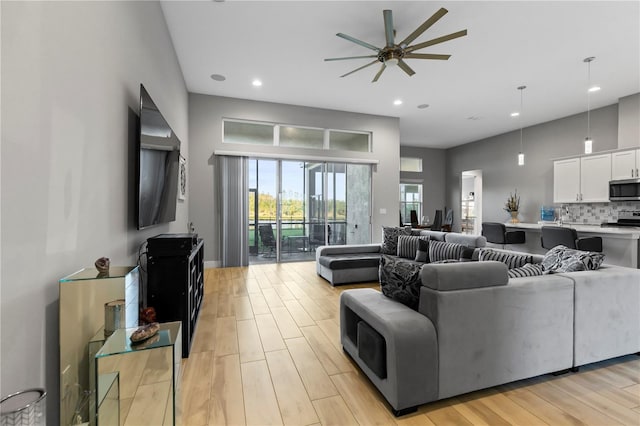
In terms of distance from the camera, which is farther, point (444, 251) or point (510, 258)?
point (444, 251)

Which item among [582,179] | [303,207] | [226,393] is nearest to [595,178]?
[582,179]

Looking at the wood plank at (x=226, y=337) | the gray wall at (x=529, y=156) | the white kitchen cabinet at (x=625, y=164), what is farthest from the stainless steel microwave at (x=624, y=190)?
the wood plank at (x=226, y=337)

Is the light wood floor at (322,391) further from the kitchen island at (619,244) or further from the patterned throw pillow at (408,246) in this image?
the kitchen island at (619,244)

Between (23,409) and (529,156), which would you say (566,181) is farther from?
(23,409)

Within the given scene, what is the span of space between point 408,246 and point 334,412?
332 centimetres

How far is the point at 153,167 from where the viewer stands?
246 cm

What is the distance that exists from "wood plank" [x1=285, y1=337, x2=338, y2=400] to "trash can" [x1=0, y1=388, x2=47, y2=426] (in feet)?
4.75

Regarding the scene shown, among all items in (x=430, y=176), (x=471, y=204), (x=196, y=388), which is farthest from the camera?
(x=471, y=204)

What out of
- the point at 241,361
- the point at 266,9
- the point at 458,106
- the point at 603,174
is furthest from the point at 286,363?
the point at 603,174

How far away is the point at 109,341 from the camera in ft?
3.57

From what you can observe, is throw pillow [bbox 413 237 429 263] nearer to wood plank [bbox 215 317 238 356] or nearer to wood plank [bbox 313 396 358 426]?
wood plank [bbox 215 317 238 356]

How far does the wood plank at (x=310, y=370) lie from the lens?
189cm

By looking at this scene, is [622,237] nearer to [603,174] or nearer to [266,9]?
[603,174]

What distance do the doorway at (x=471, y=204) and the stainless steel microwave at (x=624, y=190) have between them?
370 cm
